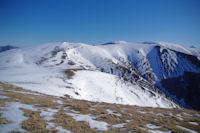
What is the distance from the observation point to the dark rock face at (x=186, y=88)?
8738 cm

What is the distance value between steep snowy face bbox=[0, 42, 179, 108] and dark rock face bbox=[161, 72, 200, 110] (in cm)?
2455

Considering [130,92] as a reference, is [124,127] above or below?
above

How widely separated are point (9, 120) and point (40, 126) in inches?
99.8

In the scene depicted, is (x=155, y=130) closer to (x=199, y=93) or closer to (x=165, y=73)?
(x=199, y=93)

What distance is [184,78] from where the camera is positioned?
108 meters

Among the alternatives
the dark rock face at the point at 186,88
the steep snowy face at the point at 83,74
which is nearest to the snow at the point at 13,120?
the steep snowy face at the point at 83,74

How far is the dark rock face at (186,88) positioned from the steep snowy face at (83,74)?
24.5 m

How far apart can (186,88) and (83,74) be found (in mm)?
98116

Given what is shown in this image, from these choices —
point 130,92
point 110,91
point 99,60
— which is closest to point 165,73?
point 99,60

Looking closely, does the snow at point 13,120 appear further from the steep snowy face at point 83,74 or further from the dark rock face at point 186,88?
the dark rock face at point 186,88

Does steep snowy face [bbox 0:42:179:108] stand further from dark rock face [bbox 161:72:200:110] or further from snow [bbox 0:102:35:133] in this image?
dark rock face [bbox 161:72:200:110]

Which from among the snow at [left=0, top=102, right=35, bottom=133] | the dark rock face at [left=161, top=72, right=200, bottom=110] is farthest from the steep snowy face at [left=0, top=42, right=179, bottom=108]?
the dark rock face at [left=161, top=72, right=200, bottom=110]

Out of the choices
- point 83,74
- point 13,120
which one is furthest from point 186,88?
point 13,120

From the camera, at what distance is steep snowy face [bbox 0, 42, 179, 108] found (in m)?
33.0
